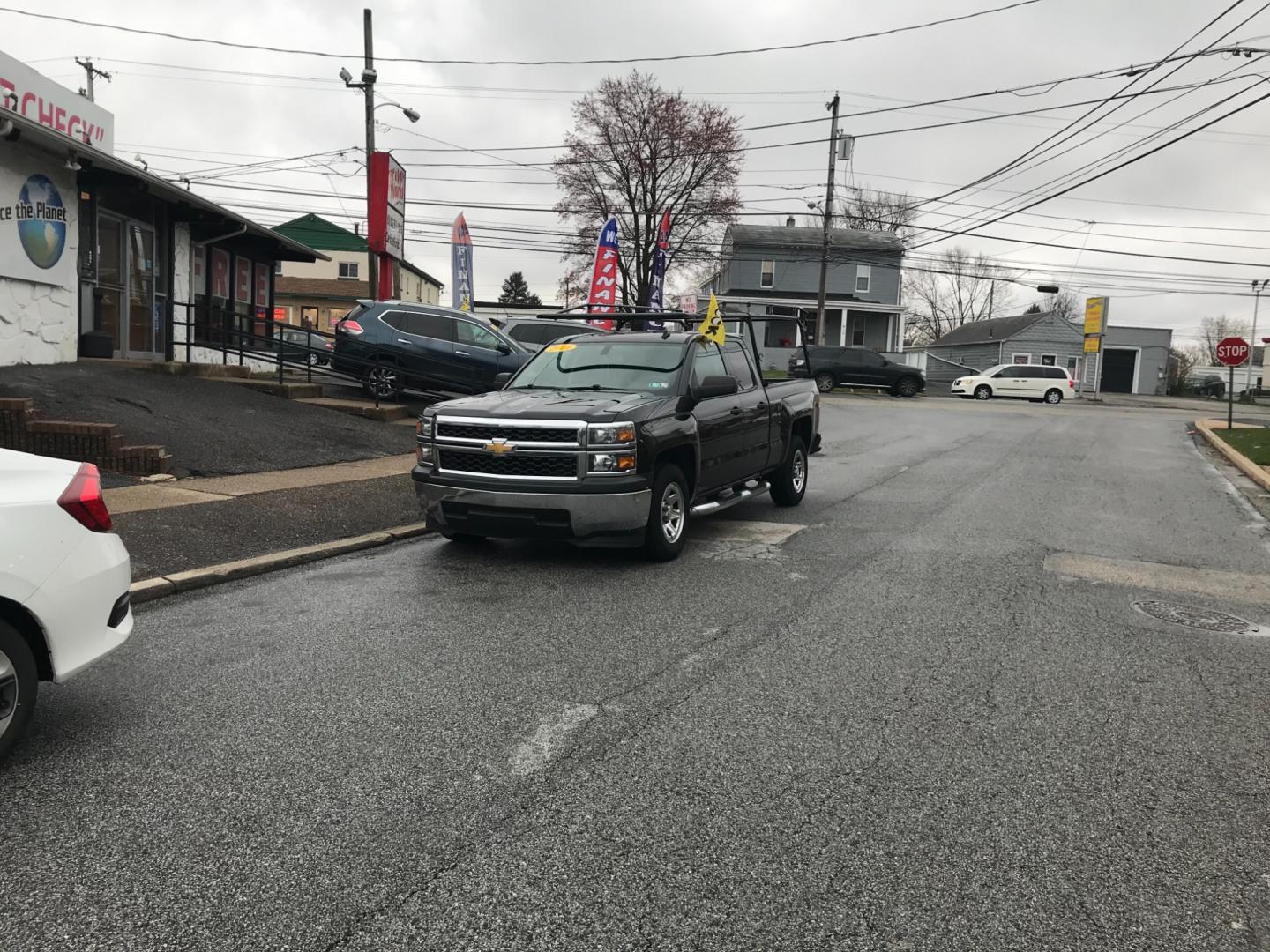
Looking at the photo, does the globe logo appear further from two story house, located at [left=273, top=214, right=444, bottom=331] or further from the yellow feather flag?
two story house, located at [left=273, top=214, right=444, bottom=331]

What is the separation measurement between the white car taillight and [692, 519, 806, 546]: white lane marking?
5.51 meters

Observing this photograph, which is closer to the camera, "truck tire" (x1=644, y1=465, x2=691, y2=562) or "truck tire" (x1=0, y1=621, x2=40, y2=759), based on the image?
"truck tire" (x1=0, y1=621, x2=40, y2=759)

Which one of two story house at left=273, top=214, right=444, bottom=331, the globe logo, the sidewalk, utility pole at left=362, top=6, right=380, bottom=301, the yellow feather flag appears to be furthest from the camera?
two story house at left=273, top=214, right=444, bottom=331

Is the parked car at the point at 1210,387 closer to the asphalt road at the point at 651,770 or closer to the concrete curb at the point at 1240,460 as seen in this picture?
the concrete curb at the point at 1240,460

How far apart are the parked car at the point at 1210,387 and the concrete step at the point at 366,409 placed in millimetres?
61166

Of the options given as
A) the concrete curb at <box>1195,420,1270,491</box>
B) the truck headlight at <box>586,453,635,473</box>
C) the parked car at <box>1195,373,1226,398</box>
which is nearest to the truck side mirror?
the truck headlight at <box>586,453,635,473</box>

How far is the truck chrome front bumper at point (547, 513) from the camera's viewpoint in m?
6.97

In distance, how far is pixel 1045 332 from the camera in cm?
5441

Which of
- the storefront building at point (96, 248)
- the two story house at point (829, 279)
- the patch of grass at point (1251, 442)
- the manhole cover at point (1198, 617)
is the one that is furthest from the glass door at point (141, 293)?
the two story house at point (829, 279)

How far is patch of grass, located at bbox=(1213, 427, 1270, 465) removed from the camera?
16.2 meters

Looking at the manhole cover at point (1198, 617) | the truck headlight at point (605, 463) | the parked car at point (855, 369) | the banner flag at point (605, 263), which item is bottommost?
the manhole cover at point (1198, 617)

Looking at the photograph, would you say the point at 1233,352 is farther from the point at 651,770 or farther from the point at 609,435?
the point at 651,770

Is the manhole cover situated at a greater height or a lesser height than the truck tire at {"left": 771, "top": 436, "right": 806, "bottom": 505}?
lesser

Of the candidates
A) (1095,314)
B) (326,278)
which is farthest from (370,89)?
(326,278)
